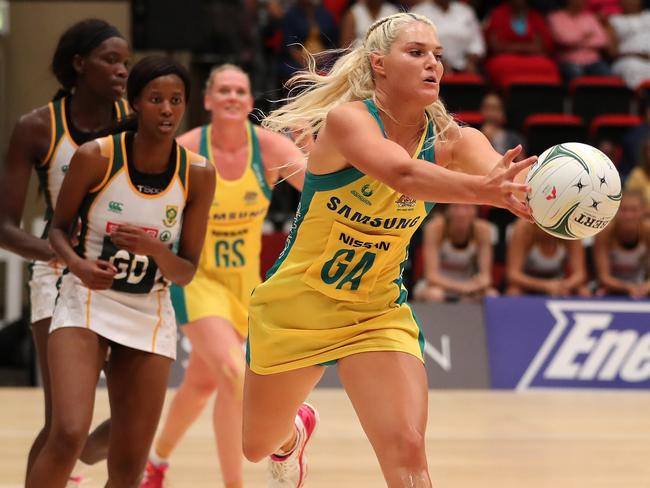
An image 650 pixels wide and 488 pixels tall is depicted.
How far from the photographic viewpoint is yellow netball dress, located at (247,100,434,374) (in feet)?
10.9

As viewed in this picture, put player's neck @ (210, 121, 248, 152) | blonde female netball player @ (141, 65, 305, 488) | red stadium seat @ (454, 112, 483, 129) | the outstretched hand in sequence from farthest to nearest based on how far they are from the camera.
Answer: red stadium seat @ (454, 112, 483, 129), player's neck @ (210, 121, 248, 152), blonde female netball player @ (141, 65, 305, 488), the outstretched hand

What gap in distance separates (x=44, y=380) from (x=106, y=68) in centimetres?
114

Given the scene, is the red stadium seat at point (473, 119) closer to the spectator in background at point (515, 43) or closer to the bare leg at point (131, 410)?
the spectator in background at point (515, 43)

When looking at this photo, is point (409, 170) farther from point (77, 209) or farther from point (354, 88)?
point (77, 209)

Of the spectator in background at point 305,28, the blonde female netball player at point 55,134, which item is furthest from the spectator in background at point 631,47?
the blonde female netball player at point 55,134

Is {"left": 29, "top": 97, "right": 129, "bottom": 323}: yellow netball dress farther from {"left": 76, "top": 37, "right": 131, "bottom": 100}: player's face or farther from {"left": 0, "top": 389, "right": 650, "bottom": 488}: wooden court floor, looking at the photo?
{"left": 0, "top": 389, "right": 650, "bottom": 488}: wooden court floor

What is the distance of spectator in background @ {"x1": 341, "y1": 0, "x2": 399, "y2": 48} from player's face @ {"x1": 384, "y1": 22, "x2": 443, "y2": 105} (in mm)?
6761

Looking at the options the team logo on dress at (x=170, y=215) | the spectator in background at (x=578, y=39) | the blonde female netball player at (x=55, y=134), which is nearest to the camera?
the team logo on dress at (x=170, y=215)

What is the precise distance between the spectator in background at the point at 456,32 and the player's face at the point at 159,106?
7.01 m

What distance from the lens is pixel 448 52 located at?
34.7 ft

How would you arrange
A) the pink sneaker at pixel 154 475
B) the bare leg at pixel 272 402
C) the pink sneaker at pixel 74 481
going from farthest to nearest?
the pink sneaker at pixel 154 475, the pink sneaker at pixel 74 481, the bare leg at pixel 272 402

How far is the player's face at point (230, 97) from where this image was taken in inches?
204

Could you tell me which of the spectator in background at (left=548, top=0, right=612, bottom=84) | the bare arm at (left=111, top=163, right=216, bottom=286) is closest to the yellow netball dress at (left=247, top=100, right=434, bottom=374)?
the bare arm at (left=111, top=163, right=216, bottom=286)

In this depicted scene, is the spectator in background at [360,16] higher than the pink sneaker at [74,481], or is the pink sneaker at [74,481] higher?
the spectator in background at [360,16]
